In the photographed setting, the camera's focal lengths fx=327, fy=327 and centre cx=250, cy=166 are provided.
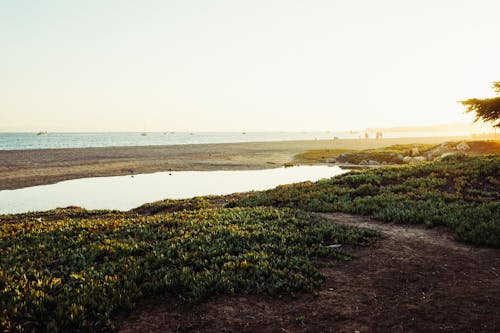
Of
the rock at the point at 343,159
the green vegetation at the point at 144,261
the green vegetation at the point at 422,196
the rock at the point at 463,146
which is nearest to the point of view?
the green vegetation at the point at 144,261

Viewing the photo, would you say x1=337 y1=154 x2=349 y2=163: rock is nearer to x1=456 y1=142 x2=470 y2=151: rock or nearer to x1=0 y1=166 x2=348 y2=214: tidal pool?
x1=456 y1=142 x2=470 y2=151: rock

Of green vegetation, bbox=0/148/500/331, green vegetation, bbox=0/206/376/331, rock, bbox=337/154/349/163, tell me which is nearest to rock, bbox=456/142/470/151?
rock, bbox=337/154/349/163

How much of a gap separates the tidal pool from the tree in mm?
15592

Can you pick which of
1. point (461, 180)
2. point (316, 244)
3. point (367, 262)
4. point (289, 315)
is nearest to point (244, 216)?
point (316, 244)

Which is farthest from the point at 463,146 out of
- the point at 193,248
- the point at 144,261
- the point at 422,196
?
the point at 144,261

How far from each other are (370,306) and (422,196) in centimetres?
1150

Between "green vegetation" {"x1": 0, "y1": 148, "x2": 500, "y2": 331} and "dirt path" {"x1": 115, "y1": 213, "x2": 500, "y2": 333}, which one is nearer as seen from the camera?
"dirt path" {"x1": 115, "y1": 213, "x2": 500, "y2": 333}

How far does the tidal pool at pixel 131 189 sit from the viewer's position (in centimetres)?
2330

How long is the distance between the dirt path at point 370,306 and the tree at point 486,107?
1599 cm

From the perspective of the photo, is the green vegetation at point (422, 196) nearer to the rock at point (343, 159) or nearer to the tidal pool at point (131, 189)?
the tidal pool at point (131, 189)

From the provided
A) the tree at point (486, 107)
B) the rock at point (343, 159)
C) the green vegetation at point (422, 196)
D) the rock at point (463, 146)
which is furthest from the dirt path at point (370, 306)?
the rock at point (343, 159)

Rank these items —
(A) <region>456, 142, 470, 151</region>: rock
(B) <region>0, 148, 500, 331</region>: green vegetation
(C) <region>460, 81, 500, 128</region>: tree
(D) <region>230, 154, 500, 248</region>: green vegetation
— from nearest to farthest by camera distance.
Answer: (B) <region>0, 148, 500, 331</region>: green vegetation < (D) <region>230, 154, 500, 248</region>: green vegetation < (C) <region>460, 81, 500, 128</region>: tree < (A) <region>456, 142, 470, 151</region>: rock

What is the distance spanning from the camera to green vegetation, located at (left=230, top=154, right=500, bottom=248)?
1249 centimetres

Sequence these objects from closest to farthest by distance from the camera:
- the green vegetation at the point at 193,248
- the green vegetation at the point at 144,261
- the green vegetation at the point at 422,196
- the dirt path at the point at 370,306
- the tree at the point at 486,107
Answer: the dirt path at the point at 370,306 < the green vegetation at the point at 144,261 < the green vegetation at the point at 193,248 < the green vegetation at the point at 422,196 < the tree at the point at 486,107
